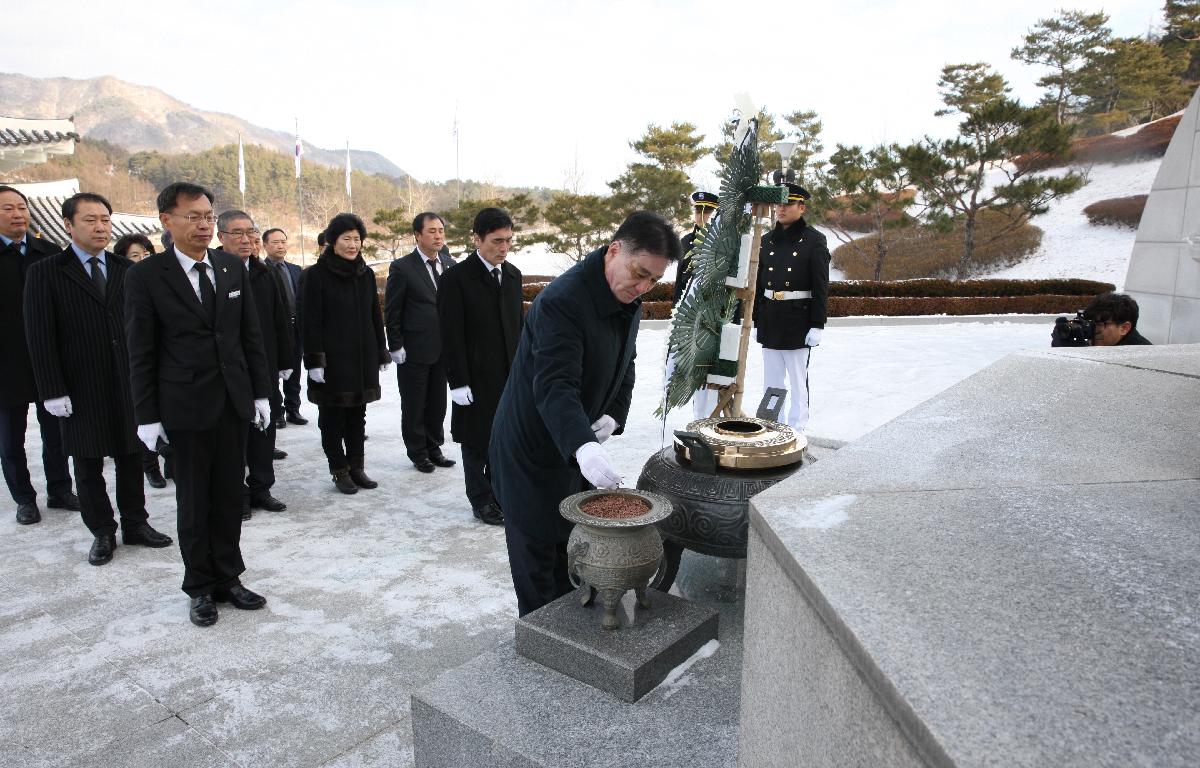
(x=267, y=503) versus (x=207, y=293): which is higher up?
(x=207, y=293)

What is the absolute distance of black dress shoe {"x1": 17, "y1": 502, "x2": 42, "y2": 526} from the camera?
14.6 ft

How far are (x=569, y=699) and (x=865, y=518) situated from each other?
1101 mm

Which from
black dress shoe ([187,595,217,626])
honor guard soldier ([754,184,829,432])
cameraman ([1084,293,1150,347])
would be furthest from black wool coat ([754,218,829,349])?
black dress shoe ([187,595,217,626])

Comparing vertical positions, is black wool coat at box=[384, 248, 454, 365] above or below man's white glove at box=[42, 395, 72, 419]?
above

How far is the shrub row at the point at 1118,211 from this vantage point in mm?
25250

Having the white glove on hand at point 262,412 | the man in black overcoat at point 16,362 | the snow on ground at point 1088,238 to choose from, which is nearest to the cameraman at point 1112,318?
the white glove on hand at point 262,412

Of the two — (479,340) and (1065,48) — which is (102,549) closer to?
(479,340)

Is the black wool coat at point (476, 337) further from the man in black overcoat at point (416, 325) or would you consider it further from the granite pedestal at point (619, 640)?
the granite pedestal at point (619, 640)

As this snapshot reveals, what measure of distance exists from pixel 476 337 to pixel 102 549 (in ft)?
7.35

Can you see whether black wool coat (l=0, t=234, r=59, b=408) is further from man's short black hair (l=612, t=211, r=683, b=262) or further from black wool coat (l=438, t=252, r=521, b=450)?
man's short black hair (l=612, t=211, r=683, b=262)

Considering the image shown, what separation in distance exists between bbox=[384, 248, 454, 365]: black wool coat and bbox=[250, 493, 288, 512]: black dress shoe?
1350 millimetres

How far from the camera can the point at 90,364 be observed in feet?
13.3

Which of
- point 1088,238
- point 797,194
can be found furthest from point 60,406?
point 1088,238

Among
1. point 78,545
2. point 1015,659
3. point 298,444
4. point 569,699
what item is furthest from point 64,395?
point 1015,659
